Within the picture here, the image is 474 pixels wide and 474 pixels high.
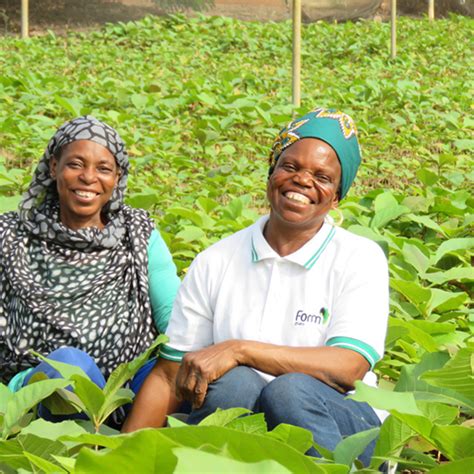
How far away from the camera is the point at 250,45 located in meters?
12.1

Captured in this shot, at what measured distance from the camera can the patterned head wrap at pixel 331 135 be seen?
2.32 metres

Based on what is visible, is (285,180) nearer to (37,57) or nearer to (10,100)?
(10,100)

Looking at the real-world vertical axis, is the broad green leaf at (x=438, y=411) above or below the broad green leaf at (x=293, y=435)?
above

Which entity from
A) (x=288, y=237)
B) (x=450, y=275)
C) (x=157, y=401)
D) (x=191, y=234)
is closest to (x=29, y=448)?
(x=157, y=401)

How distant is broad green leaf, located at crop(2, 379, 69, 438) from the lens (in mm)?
1866

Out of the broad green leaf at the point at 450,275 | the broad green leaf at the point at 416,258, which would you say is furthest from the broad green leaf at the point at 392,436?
the broad green leaf at the point at 416,258

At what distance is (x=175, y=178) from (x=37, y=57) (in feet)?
18.0

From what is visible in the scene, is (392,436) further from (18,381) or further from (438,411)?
(18,381)

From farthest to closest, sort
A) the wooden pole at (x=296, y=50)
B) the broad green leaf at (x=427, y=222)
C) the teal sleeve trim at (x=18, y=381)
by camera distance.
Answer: the wooden pole at (x=296, y=50) → the broad green leaf at (x=427, y=222) → the teal sleeve trim at (x=18, y=381)

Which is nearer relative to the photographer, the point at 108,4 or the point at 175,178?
the point at 175,178

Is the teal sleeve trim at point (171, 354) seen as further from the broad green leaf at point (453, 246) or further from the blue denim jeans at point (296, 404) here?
the broad green leaf at point (453, 246)

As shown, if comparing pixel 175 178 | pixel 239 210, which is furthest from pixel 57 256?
pixel 175 178

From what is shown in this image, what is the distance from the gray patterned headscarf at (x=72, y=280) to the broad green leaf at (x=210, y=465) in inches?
71.7

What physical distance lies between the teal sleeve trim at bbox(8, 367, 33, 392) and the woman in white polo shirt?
1.41ft
